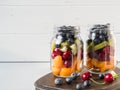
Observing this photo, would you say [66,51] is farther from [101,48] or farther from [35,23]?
[35,23]

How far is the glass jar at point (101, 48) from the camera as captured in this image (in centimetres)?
119

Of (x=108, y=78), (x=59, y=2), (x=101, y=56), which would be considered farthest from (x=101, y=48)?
(x=59, y=2)

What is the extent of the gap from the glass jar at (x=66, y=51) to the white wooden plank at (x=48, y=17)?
1.69ft

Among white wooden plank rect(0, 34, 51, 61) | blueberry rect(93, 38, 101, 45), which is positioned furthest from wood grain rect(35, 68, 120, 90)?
white wooden plank rect(0, 34, 51, 61)

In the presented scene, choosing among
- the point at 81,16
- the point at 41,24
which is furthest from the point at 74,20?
the point at 41,24

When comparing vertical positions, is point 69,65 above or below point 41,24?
below

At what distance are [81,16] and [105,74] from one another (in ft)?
1.92

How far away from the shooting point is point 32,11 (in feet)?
5.60

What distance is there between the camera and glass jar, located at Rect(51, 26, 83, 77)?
45.4 inches

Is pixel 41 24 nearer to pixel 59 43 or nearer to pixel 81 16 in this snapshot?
pixel 81 16

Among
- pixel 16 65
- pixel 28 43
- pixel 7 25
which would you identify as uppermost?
pixel 7 25

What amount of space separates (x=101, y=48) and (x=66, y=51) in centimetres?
16

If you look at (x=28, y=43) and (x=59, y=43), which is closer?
(x=59, y=43)

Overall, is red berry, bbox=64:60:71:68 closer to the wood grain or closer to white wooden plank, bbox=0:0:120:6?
the wood grain
